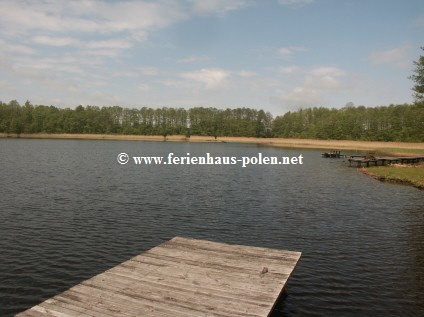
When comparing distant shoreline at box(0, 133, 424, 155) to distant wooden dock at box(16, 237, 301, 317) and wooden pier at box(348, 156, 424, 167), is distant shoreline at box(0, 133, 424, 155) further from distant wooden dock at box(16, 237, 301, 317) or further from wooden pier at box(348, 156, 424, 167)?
distant wooden dock at box(16, 237, 301, 317)

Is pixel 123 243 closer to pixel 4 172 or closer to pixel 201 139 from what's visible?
pixel 4 172

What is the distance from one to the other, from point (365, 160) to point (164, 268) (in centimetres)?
6022

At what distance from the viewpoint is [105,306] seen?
9242mm

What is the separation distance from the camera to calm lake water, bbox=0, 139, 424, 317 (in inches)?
526

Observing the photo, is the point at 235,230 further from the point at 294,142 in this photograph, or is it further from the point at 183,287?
the point at 294,142

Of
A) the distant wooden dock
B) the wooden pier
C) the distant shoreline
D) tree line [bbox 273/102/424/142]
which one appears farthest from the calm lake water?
tree line [bbox 273/102/424/142]

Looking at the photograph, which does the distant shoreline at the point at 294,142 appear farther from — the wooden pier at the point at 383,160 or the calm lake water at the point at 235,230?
the calm lake water at the point at 235,230

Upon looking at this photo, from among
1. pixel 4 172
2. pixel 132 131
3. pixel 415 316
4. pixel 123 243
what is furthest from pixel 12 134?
pixel 415 316

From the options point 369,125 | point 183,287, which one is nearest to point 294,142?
point 369,125

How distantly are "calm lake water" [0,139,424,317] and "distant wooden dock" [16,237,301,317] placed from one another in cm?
187

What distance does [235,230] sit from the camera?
2119cm

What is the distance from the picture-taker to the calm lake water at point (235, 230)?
13.4 meters

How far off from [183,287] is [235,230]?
10846 millimetres

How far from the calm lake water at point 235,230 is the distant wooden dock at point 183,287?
6.12 feet
